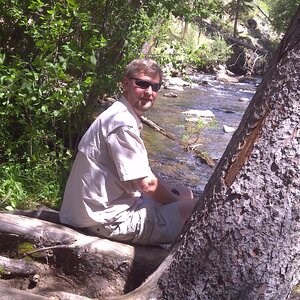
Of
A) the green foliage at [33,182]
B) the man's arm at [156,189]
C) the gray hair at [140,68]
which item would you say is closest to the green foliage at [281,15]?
the green foliage at [33,182]

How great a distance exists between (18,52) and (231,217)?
4.23m

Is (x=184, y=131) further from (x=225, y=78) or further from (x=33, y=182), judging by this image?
(x=225, y=78)

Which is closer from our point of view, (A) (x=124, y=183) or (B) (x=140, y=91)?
(A) (x=124, y=183)

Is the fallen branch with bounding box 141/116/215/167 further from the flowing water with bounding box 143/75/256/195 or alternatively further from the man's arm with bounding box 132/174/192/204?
the man's arm with bounding box 132/174/192/204

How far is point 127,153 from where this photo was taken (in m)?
3.13

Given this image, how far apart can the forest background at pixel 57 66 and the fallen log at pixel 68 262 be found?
1.51 metres

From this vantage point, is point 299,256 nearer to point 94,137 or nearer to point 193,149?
point 94,137

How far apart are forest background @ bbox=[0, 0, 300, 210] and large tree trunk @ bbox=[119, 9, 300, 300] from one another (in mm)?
2780

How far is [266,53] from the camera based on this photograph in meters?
34.1

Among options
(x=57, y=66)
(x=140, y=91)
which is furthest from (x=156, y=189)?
(x=57, y=66)

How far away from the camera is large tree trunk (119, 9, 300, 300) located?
7.89 ft

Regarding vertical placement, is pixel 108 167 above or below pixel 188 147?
Result: above

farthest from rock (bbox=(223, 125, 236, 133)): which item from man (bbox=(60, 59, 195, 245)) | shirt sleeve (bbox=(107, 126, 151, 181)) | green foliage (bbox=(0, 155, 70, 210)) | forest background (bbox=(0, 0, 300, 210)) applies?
shirt sleeve (bbox=(107, 126, 151, 181))

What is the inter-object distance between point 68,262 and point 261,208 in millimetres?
1432
